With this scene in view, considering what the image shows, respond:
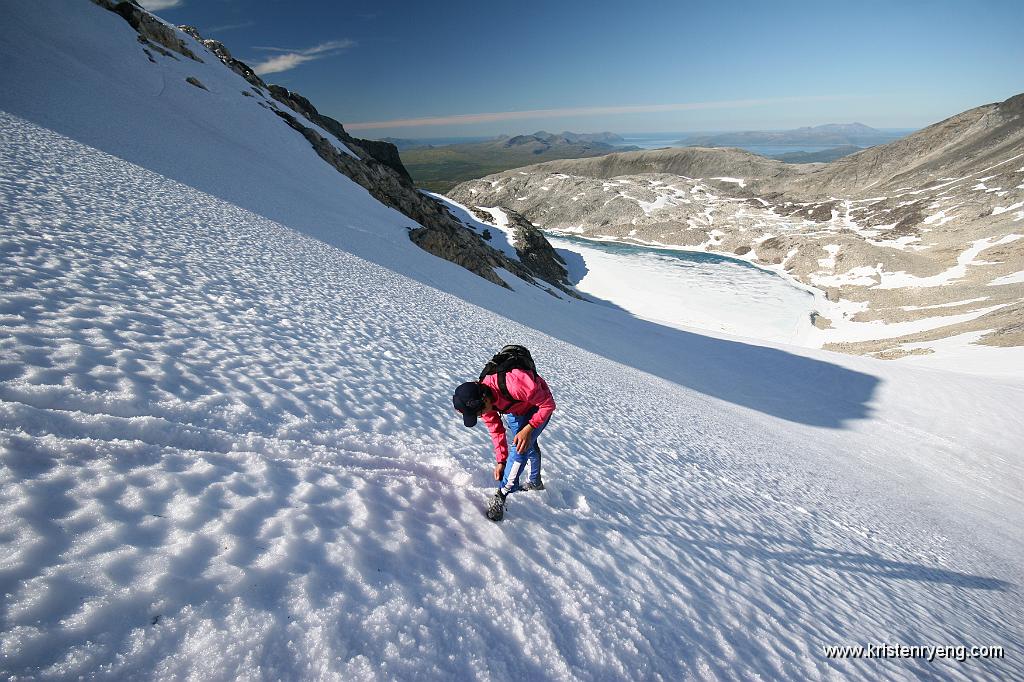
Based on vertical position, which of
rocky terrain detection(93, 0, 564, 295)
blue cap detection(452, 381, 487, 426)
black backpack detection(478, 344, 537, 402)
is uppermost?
rocky terrain detection(93, 0, 564, 295)

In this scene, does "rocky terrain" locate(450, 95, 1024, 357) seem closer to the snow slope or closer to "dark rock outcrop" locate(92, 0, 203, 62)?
the snow slope

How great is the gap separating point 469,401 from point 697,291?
73.4 meters

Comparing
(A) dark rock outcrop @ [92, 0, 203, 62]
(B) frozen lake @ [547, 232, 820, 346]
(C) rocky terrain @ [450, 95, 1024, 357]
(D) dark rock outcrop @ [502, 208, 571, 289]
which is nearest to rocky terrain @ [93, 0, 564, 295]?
(A) dark rock outcrop @ [92, 0, 203, 62]

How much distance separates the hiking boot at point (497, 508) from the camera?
→ 4.42m

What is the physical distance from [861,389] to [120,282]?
92.7 ft

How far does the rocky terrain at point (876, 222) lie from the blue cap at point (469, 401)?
1603 inches

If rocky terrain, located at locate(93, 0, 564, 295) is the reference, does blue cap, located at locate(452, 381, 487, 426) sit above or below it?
below

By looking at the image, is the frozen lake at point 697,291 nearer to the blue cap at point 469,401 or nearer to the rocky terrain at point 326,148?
the rocky terrain at point 326,148

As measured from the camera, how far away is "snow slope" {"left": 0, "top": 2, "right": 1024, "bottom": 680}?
2.62m

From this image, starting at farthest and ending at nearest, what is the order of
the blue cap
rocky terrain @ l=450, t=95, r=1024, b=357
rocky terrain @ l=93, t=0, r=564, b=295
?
rocky terrain @ l=450, t=95, r=1024, b=357 < rocky terrain @ l=93, t=0, r=564, b=295 < the blue cap

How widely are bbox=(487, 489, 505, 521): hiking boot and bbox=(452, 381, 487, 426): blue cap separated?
3.49 ft

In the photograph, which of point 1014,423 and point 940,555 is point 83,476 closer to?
point 940,555

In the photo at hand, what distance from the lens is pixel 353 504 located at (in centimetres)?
390

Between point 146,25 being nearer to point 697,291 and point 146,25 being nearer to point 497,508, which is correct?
point 497,508
